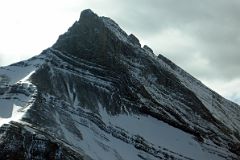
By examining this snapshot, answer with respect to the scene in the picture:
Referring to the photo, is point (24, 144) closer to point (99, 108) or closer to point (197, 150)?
point (99, 108)

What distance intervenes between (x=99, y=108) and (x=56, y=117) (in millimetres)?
28261

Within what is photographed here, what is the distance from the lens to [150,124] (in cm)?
19400

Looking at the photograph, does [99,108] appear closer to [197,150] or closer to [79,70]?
[79,70]

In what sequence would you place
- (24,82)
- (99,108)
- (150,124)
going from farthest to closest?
(150,124) < (99,108) < (24,82)

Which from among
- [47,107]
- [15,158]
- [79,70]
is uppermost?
[79,70]

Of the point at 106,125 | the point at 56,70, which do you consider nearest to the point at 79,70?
the point at 56,70

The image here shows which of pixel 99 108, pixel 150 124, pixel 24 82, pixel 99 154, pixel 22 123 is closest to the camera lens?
pixel 22 123

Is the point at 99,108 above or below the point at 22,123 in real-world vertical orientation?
above

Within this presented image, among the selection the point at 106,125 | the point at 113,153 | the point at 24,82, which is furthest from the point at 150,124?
the point at 24,82

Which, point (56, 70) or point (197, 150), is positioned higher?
point (56, 70)

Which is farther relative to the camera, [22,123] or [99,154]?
[99,154]

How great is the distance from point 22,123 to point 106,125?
4256 cm

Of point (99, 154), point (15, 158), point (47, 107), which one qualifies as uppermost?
point (47, 107)

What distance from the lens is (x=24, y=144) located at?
422 ft
